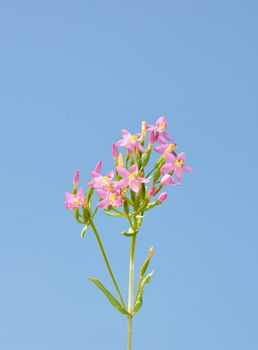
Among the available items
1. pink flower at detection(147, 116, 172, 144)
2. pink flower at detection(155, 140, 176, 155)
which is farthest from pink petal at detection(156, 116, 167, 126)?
pink flower at detection(155, 140, 176, 155)

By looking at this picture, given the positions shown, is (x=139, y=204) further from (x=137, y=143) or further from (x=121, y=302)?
(x=121, y=302)

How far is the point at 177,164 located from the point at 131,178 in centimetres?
28

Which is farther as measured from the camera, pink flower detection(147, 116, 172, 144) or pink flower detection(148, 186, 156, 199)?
pink flower detection(147, 116, 172, 144)

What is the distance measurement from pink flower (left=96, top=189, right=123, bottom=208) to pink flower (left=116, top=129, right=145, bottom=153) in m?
0.24

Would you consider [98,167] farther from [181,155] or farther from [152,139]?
[181,155]

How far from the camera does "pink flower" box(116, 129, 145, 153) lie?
2775 millimetres

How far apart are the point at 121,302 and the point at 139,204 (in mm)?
476

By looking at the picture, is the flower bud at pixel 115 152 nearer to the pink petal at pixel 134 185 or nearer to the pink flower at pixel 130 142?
the pink flower at pixel 130 142

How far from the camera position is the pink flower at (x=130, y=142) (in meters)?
2.78

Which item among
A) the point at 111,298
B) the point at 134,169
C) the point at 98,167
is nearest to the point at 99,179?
the point at 98,167

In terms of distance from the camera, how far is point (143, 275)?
9.18ft

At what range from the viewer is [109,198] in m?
2.69

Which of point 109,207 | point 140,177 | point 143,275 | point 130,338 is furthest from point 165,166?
point 130,338

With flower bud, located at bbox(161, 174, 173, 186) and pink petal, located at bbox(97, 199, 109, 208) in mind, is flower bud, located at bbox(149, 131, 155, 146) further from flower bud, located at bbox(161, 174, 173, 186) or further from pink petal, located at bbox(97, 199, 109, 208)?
pink petal, located at bbox(97, 199, 109, 208)
